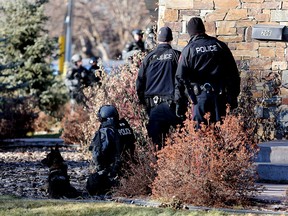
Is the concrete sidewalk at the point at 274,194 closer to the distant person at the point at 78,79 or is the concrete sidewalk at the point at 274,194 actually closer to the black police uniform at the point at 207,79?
the black police uniform at the point at 207,79

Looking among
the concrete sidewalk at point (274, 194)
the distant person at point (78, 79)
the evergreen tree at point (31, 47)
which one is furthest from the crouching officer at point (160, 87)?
the evergreen tree at point (31, 47)

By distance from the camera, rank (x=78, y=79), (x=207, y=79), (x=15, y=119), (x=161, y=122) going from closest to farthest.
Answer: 1. (x=207, y=79)
2. (x=161, y=122)
3. (x=15, y=119)
4. (x=78, y=79)

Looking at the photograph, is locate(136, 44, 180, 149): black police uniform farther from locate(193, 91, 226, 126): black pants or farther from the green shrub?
the green shrub

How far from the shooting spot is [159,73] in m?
12.9

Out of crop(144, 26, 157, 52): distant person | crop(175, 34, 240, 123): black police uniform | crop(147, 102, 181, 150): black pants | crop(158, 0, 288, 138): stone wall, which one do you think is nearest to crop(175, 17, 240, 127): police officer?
crop(175, 34, 240, 123): black police uniform

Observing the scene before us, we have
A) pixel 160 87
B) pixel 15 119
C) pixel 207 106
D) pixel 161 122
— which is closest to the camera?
pixel 207 106

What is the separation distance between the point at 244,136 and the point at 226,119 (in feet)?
0.86

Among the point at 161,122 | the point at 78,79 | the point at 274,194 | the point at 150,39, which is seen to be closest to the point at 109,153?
the point at 161,122

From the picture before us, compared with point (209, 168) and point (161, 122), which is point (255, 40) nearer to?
point (161, 122)

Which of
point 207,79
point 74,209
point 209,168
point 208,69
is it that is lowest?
point 74,209

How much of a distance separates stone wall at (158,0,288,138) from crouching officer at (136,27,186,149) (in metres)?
2.36

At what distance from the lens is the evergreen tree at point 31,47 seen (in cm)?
2752

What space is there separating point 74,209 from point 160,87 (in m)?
2.77

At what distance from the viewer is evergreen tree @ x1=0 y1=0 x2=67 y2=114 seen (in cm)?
2752
